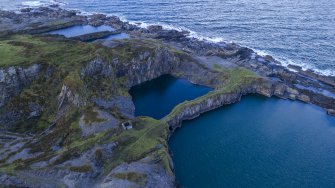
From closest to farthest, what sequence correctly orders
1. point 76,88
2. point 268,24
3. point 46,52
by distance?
point 76,88
point 46,52
point 268,24


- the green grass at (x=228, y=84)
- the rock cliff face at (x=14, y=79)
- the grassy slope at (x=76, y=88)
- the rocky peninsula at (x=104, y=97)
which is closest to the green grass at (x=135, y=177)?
the rocky peninsula at (x=104, y=97)

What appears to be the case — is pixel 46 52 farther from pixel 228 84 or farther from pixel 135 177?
pixel 135 177

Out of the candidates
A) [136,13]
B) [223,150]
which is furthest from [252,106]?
[136,13]

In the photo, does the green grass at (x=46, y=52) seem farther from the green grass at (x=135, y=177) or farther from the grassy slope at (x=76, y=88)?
the green grass at (x=135, y=177)

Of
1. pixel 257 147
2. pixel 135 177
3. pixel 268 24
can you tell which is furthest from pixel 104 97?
pixel 268 24

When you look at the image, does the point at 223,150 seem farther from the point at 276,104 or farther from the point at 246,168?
the point at 276,104

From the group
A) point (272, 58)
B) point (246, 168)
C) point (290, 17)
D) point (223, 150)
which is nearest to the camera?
point (246, 168)
